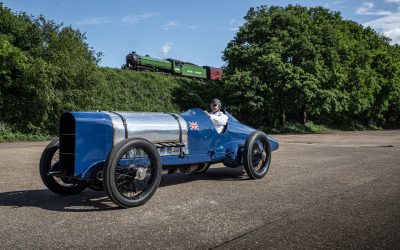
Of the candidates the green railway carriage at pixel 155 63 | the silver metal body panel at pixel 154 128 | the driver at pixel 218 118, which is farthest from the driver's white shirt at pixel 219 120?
the green railway carriage at pixel 155 63

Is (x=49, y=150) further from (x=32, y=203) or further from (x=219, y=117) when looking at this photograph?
(x=219, y=117)

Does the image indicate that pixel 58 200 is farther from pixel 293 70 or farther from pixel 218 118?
pixel 293 70

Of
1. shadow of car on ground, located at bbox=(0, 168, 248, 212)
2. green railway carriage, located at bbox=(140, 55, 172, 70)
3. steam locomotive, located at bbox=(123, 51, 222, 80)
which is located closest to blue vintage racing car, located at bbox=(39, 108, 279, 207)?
shadow of car on ground, located at bbox=(0, 168, 248, 212)

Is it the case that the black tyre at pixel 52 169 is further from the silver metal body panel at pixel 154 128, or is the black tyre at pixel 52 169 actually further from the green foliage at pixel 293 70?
the green foliage at pixel 293 70

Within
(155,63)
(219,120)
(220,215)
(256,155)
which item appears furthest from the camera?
(155,63)

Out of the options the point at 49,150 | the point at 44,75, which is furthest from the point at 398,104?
the point at 49,150

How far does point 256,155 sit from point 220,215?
3243 mm

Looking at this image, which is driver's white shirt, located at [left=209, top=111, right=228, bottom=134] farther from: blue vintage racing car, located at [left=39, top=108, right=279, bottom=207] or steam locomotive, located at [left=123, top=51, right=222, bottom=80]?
steam locomotive, located at [left=123, top=51, right=222, bottom=80]

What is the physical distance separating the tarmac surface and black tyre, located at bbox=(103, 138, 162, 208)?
19 cm

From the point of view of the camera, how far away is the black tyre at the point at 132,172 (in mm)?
4934

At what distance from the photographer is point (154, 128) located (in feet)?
19.6

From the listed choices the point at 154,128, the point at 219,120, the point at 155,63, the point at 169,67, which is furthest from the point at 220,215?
the point at 169,67

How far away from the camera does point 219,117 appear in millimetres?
7660

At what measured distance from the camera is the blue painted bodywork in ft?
17.4
